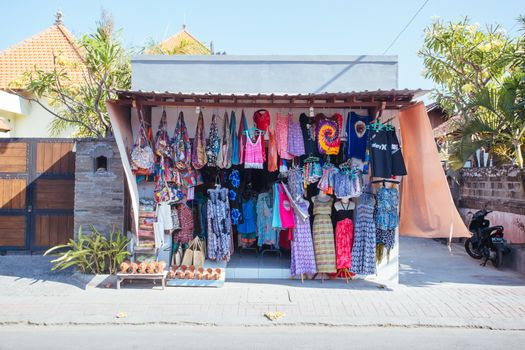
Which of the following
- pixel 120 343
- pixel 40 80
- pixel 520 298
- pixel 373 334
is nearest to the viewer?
pixel 120 343

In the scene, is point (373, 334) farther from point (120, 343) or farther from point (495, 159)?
point (495, 159)

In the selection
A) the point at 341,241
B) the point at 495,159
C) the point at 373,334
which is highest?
the point at 495,159

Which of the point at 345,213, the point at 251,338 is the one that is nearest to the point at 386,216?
the point at 345,213

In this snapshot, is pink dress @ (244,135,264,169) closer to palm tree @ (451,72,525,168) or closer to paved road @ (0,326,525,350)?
paved road @ (0,326,525,350)

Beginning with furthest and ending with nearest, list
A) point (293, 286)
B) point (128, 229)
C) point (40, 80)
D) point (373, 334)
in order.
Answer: point (40, 80) → point (128, 229) → point (293, 286) → point (373, 334)

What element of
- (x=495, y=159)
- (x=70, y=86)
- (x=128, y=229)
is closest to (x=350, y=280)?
(x=128, y=229)

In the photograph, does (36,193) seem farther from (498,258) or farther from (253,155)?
(498,258)

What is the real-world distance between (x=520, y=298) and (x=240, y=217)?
5.17m

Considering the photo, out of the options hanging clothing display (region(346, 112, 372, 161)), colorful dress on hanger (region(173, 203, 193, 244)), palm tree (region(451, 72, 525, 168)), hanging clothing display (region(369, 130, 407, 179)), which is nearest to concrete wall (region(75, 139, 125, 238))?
colorful dress on hanger (region(173, 203, 193, 244))

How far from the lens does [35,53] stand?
18797mm

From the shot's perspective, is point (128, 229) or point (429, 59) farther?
point (429, 59)

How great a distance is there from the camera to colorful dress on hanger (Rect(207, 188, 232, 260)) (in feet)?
28.3

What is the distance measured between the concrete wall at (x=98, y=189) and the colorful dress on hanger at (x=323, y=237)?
146 inches

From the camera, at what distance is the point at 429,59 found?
1305 centimetres
